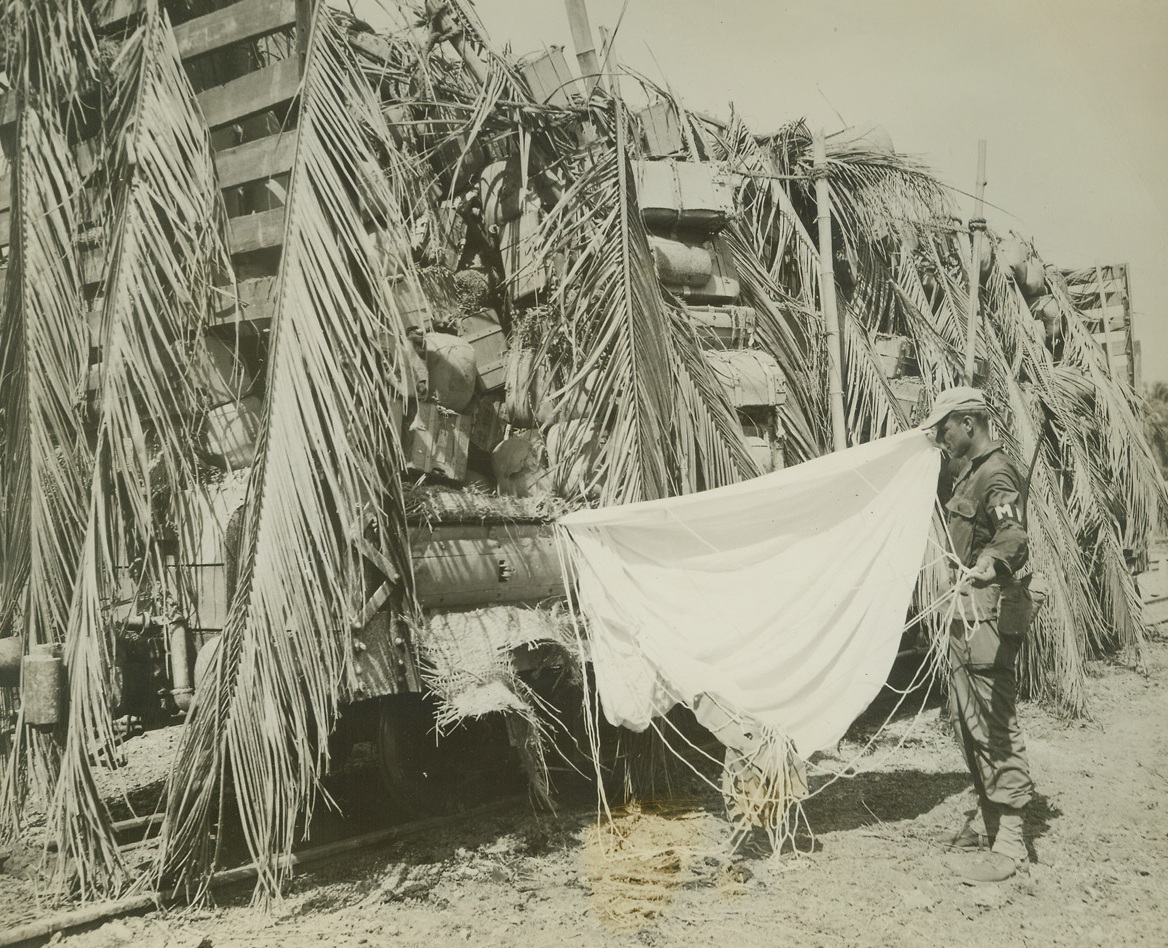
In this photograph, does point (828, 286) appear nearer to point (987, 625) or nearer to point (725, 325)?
point (725, 325)

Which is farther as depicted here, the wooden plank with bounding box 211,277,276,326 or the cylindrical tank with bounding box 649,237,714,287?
the cylindrical tank with bounding box 649,237,714,287

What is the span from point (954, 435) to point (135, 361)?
3837mm

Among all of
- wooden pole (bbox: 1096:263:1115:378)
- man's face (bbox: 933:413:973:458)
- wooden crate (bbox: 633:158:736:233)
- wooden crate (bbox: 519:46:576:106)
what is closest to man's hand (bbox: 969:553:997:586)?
man's face (bbox: 933:413:973:458)

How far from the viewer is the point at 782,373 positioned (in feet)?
21.5

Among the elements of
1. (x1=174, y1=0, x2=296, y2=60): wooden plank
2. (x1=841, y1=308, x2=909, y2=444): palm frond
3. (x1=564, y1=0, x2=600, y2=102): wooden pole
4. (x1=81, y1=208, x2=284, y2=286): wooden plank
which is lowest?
(x1=841, y1=308, x2=909, y2=444): palm frond

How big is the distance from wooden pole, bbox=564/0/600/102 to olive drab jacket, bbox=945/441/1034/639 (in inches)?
147

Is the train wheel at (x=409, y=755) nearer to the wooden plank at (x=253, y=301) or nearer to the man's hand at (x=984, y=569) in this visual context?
the wooden plank at (x=253, y=301)

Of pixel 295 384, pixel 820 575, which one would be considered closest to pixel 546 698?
pixel 820 575

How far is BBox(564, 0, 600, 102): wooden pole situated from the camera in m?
6.41

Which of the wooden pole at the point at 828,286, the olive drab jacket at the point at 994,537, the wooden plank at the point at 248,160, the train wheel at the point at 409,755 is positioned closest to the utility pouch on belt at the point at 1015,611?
the olive drab jacket at the point at 994,537

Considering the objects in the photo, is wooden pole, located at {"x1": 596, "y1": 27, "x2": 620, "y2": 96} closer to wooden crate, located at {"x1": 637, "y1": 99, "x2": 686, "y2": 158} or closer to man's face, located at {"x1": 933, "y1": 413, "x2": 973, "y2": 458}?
wooden crate, located at {"x1": 637, "y1": 99, "x2": 686, "y2": 158}

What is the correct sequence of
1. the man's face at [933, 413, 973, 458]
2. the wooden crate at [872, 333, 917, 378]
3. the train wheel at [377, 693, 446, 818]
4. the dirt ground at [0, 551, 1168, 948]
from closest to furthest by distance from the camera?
the dirt ground at [0, 551, 1168, 948] → the man's face at [933, 413, 973, 458] → the train wheel at [377, 693, 446, 818] → the wooden crate at [872, 333, 917, 378]

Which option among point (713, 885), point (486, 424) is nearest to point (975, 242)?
point (486, 424)

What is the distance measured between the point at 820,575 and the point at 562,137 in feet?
10.2
